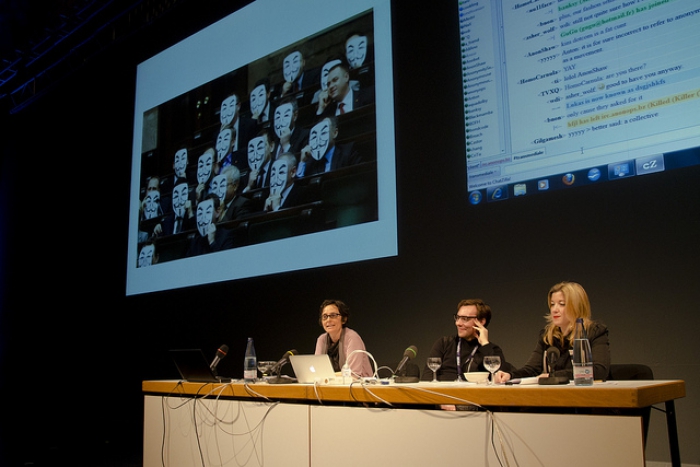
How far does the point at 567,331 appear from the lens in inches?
113

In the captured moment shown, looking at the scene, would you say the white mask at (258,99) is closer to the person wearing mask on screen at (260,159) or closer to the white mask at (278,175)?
the person wearing mask on screen at (260,159)

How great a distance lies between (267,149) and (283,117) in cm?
26

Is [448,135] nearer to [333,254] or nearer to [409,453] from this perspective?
[333,254]

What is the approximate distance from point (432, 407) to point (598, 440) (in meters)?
0.61

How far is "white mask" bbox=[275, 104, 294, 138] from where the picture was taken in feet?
14.4

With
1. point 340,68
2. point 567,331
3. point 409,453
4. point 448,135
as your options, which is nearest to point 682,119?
point 567,331

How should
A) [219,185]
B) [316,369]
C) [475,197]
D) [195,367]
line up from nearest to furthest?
[316,369] < [195,367] < [475,197] < [219,185]

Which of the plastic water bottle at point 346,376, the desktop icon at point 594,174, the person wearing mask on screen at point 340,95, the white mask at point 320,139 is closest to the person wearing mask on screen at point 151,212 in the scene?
the white mask at point 320,139

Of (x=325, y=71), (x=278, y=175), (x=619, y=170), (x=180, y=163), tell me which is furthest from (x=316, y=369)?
(x=180, y=163)

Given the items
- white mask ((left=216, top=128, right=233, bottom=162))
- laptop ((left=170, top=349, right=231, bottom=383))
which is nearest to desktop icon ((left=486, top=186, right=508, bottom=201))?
laptop ((left=170, top=349, right=231, bottom=383))

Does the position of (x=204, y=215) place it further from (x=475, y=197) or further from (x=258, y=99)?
(x=475, y=197)

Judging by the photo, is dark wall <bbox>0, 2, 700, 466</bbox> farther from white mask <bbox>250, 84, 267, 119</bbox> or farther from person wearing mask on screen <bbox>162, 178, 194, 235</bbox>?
white mask <bbox>250, 84, 267, 119</bbox>

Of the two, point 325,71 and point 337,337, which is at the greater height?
point 325,71

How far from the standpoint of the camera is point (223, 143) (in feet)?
15.9
